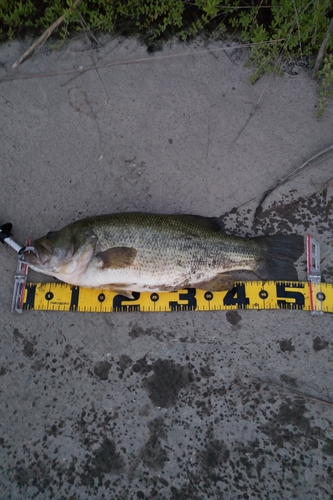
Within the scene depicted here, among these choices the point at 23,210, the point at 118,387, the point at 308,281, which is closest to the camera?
the point at 118,387

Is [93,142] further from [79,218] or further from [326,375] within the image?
A: [326,375]

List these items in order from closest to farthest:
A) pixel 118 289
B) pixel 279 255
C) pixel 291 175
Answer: pixel 118 289
pixel 279 255
pixel 291 175

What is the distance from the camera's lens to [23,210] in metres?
3.44

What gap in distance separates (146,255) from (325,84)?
8.14 ft

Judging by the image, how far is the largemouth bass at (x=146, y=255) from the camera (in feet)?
9.55

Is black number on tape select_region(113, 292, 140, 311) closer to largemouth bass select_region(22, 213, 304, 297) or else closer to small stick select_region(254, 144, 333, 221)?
largemouth bass select_region(22, 213, 304, 297)

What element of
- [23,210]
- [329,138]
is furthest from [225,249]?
[23,210]

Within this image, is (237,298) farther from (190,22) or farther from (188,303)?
(190,22)

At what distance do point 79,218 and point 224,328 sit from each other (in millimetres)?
1785

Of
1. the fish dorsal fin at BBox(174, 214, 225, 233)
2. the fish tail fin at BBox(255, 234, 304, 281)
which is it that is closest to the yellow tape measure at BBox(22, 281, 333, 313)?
the fish tail fin at BBox(255, 234, 304, 281)

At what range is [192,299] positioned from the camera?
10.5 ft

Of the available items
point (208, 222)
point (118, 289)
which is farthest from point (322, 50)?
point (118, 289)

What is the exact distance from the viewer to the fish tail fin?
10.3 ft

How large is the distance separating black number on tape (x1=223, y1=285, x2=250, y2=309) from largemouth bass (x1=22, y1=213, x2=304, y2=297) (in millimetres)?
157
